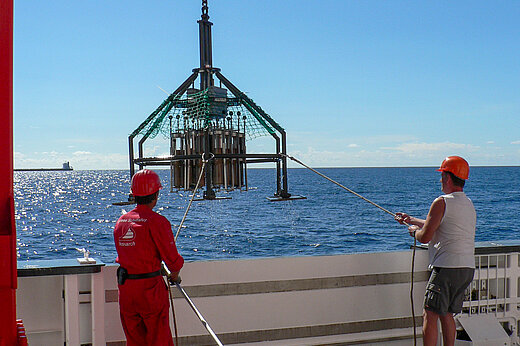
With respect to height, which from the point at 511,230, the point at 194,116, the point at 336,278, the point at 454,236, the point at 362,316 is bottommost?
the point at 511,230

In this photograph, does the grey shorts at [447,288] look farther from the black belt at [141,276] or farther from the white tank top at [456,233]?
the black belt at [141,276]

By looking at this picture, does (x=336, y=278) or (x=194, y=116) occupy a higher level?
→ (x=194, y=116)

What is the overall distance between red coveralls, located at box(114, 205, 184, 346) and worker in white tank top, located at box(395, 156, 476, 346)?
1677mm

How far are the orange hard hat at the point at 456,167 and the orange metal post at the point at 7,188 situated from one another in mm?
2644

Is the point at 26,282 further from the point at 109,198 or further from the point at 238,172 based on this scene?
the point at 109,198

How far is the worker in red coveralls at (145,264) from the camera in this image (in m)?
3.34

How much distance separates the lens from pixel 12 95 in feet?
6.99

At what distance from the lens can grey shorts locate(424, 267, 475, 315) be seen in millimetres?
3738

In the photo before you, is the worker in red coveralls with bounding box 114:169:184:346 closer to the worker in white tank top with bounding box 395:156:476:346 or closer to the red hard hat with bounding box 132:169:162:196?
the red hard hat with bounding box 132:169:162:196

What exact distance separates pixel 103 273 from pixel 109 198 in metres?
76.1

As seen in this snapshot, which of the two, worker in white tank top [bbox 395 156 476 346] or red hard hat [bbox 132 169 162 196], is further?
worker in white tank top [bbox 395 156 476 346]

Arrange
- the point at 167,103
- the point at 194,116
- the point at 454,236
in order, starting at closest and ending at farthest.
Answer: the point at 454,236
the point at 194,116
the point at 167,103

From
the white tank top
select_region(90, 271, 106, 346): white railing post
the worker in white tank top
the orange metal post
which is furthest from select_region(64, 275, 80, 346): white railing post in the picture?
the white tank top

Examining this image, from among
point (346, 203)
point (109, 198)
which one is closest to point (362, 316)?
point (346, 203)
